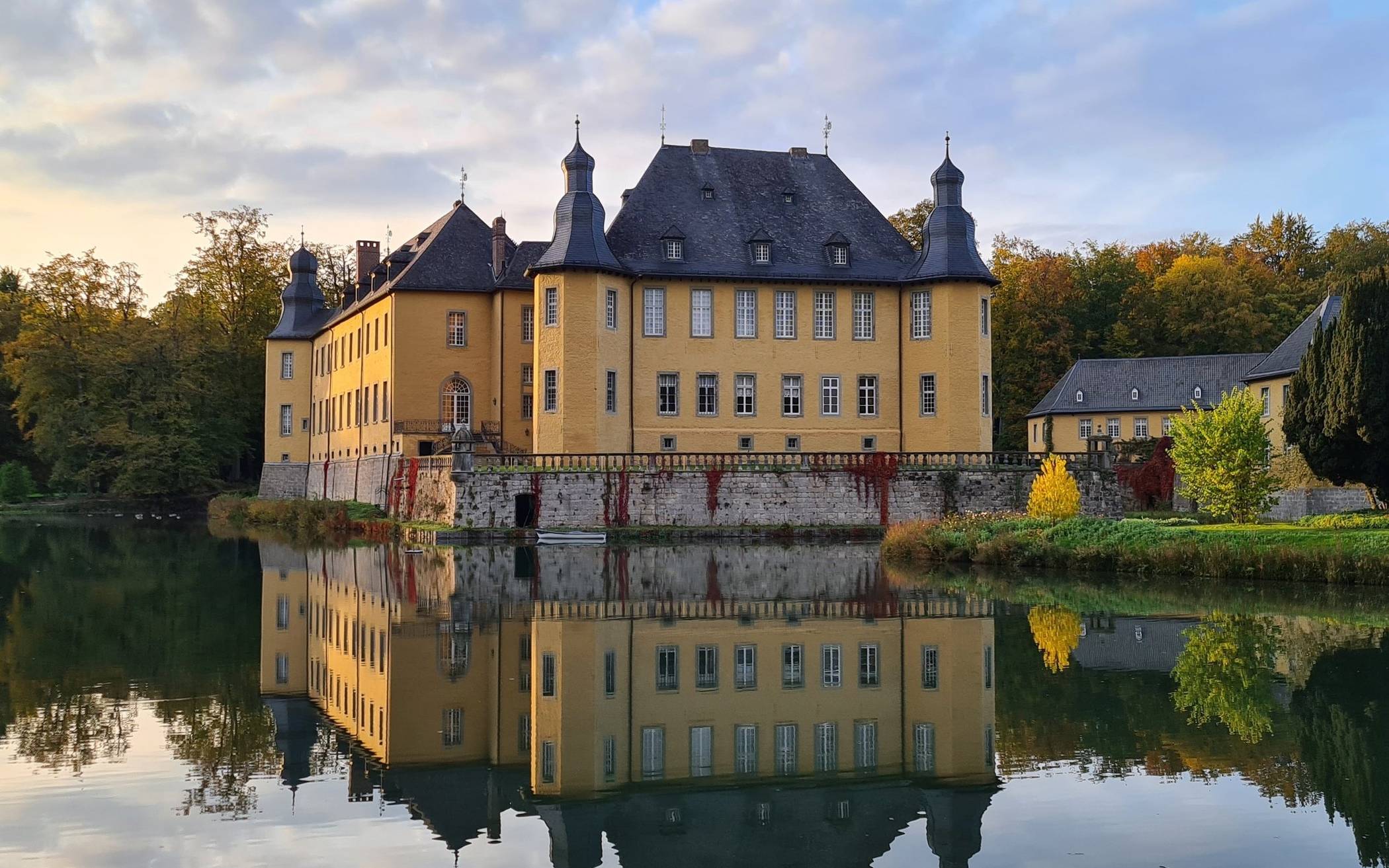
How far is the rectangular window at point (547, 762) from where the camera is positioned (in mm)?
8750

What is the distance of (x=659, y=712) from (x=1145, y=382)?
1841 inches

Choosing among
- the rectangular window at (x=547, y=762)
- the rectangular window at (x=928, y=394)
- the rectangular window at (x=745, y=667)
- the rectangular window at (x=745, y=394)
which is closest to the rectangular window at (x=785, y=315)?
the rectangular window at (x=745, y=394)

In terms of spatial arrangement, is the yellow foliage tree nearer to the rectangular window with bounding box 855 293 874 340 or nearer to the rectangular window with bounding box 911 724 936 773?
the rectangular window with bounding box 855 293 874 340

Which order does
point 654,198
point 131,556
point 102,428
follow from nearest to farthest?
1. point 131,556
2. point 654,198
3. point 102,428

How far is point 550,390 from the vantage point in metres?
37.2

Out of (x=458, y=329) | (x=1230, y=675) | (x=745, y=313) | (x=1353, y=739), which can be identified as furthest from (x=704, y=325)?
(x=1353, y=739)

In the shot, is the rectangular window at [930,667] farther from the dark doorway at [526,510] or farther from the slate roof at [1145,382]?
the slate roof at [1145,382]

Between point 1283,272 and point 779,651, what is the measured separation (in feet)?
183

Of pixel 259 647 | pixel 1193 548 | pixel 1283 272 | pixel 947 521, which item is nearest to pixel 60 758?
pixel 259 647

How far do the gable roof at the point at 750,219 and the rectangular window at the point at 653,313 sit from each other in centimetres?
64

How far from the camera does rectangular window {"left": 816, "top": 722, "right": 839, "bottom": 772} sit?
8991mm

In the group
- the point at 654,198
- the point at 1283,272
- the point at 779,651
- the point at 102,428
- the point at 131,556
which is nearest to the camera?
the point at 779,651

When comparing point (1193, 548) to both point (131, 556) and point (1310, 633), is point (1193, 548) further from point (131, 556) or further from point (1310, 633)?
point (131, 556)

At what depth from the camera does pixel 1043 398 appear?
184 ft
